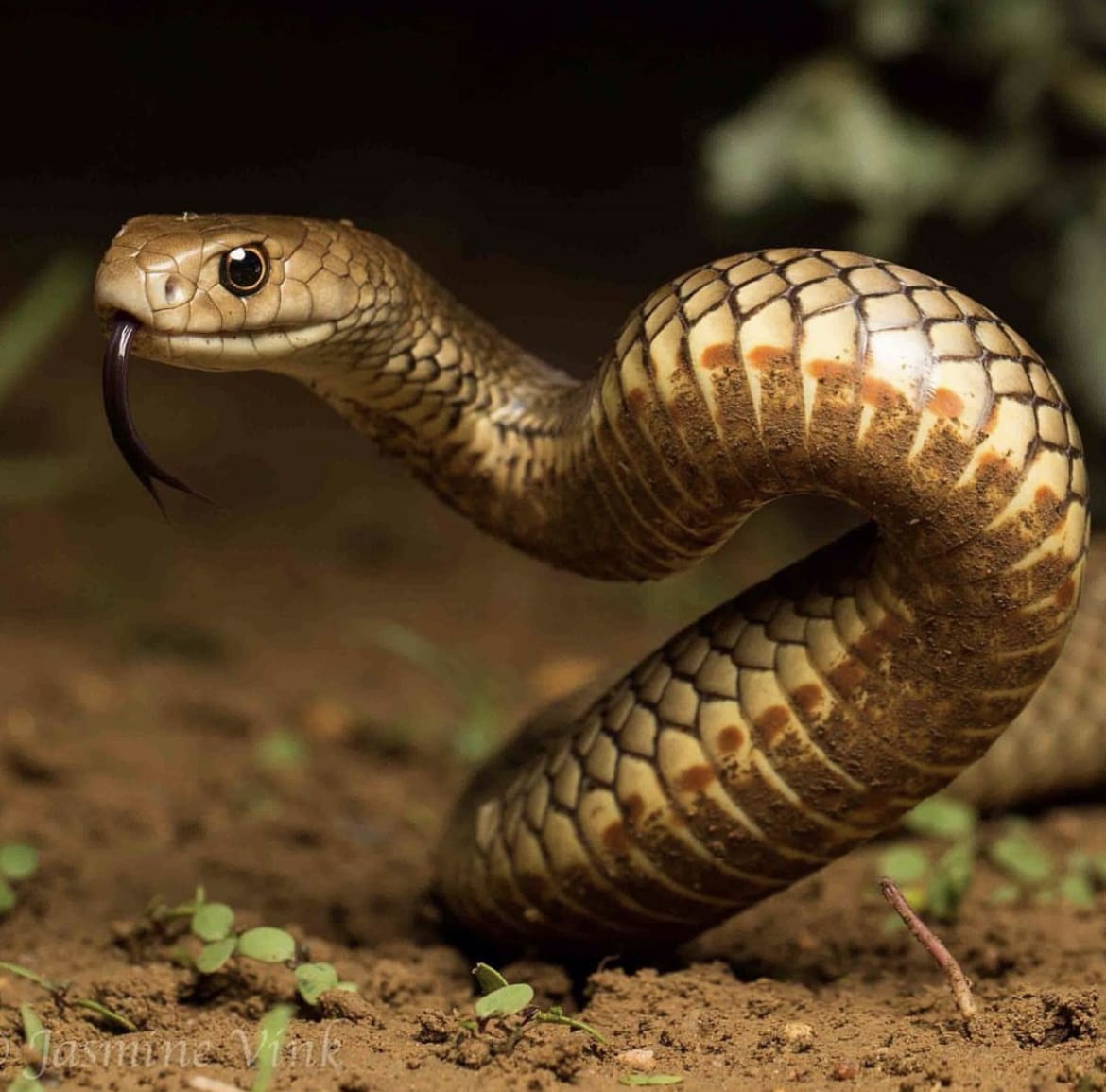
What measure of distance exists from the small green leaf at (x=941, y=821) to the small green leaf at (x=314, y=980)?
172 cm

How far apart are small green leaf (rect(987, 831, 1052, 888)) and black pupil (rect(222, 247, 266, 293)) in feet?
6.70

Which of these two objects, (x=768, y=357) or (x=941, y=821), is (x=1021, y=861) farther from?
(x=768, y=357)

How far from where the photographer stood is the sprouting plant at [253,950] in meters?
2.42

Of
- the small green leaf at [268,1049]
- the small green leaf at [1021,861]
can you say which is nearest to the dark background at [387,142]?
the small green leaf at [1021,861]

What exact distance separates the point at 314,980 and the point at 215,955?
17cm

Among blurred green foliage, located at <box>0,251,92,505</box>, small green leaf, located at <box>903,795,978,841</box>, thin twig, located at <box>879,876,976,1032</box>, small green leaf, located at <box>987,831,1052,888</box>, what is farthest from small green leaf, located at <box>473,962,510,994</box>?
blurred green foliage, located at <box>0,251,92,505</box>

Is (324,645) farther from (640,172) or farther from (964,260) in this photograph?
(640,172)

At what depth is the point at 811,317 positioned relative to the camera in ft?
7.13

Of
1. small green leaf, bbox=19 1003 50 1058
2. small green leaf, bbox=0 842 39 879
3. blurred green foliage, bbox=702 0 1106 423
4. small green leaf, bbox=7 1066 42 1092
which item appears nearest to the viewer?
small green leaf, bbox=7 1066 42 1092

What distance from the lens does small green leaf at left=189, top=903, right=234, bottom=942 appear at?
2.53 meters

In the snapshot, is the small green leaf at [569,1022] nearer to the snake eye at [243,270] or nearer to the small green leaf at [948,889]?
the small green leaf at [948,889]

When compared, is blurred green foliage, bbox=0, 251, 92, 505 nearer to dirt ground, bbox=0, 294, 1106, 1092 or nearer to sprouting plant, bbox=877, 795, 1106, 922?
dirt ground, bbox=0, 294, 1106, 1092

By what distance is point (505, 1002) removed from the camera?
2.20 metres

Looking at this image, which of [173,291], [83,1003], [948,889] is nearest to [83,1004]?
[83,1003]
